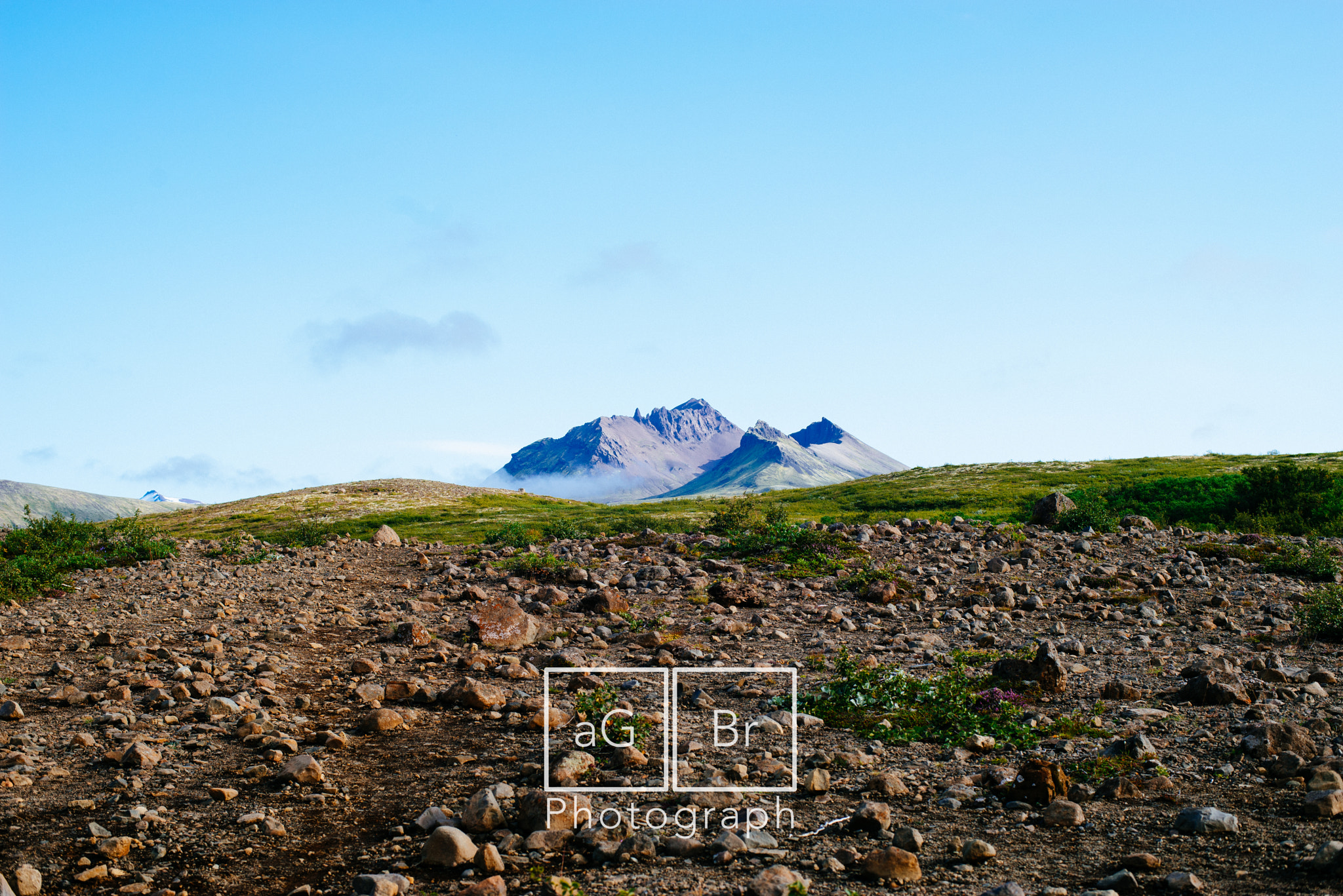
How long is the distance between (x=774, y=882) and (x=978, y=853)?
1.48m

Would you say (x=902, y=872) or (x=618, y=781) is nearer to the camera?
(x=902, y=872)

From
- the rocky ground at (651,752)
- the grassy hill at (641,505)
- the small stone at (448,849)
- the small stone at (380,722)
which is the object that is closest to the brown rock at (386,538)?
the grassy hill at (641,505)

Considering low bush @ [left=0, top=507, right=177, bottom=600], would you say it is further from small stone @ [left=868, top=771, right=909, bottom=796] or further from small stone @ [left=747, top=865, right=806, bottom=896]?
small stone @ [left=747, top=865, right=806, bottom=896]

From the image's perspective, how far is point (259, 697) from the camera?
32.5 ft

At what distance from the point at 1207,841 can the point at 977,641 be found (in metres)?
6.90

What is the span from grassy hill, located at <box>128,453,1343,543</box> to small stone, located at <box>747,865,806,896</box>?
26829mm

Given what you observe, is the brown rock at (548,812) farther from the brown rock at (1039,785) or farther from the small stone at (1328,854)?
the small stone at (1328,854)

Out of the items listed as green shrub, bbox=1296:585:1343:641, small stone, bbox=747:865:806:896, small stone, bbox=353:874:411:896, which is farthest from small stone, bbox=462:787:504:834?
green shrub, bbox=1296:585:1343:641

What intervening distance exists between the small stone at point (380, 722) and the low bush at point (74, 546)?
13.6 metres

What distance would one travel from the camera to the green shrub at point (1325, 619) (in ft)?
39.3

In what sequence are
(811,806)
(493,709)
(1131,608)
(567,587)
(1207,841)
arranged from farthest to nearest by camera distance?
(567,587) → (1131,608) → (493,709) → (811,806) → (1207,841)

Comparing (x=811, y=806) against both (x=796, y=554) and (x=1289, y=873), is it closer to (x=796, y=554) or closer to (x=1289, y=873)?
(x=1289, y=873)

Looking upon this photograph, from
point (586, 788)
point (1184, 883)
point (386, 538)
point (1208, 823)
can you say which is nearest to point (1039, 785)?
point (1208, 823)

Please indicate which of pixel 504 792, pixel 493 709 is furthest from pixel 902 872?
pixel 493 709
